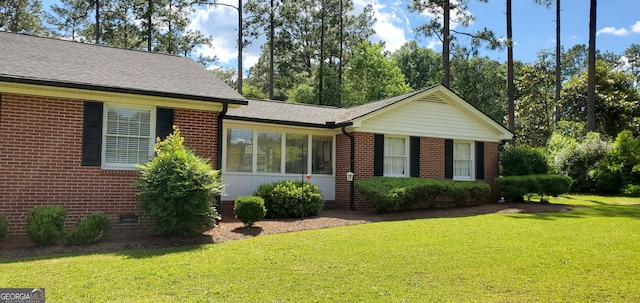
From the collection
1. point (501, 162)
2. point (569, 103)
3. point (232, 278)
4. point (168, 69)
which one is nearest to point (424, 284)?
point (232, 278)

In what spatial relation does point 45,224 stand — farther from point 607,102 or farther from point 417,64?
point 417,64

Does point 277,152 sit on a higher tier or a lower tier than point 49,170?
higher

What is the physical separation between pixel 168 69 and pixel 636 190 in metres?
20.8

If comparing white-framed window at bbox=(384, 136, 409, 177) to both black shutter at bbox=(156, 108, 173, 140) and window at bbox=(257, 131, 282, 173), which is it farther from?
black shutter at bbox=(156, 108, 173, 140)

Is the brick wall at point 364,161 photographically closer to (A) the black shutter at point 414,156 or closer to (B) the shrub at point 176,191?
(A) the black shutter at point 414,156

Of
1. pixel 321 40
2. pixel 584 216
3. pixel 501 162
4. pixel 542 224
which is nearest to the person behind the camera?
pixel 542 224

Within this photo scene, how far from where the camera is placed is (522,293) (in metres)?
5.42

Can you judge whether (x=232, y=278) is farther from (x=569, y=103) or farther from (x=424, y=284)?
(x=569, y=103)

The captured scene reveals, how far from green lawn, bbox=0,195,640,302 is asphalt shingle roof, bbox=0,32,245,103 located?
4054 mm

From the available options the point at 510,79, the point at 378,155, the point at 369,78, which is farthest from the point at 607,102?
the point at 378,155

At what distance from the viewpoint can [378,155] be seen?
48.6 feet

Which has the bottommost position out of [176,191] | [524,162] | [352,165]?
[176,191]

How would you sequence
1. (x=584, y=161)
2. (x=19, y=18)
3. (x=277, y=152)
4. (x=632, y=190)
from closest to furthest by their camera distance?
1. (x=277, y=152)
2. (x=632, y=190)
3. (x=584, y=161)
4. (x=19, y=18)

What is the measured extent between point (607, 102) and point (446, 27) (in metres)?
12.5
